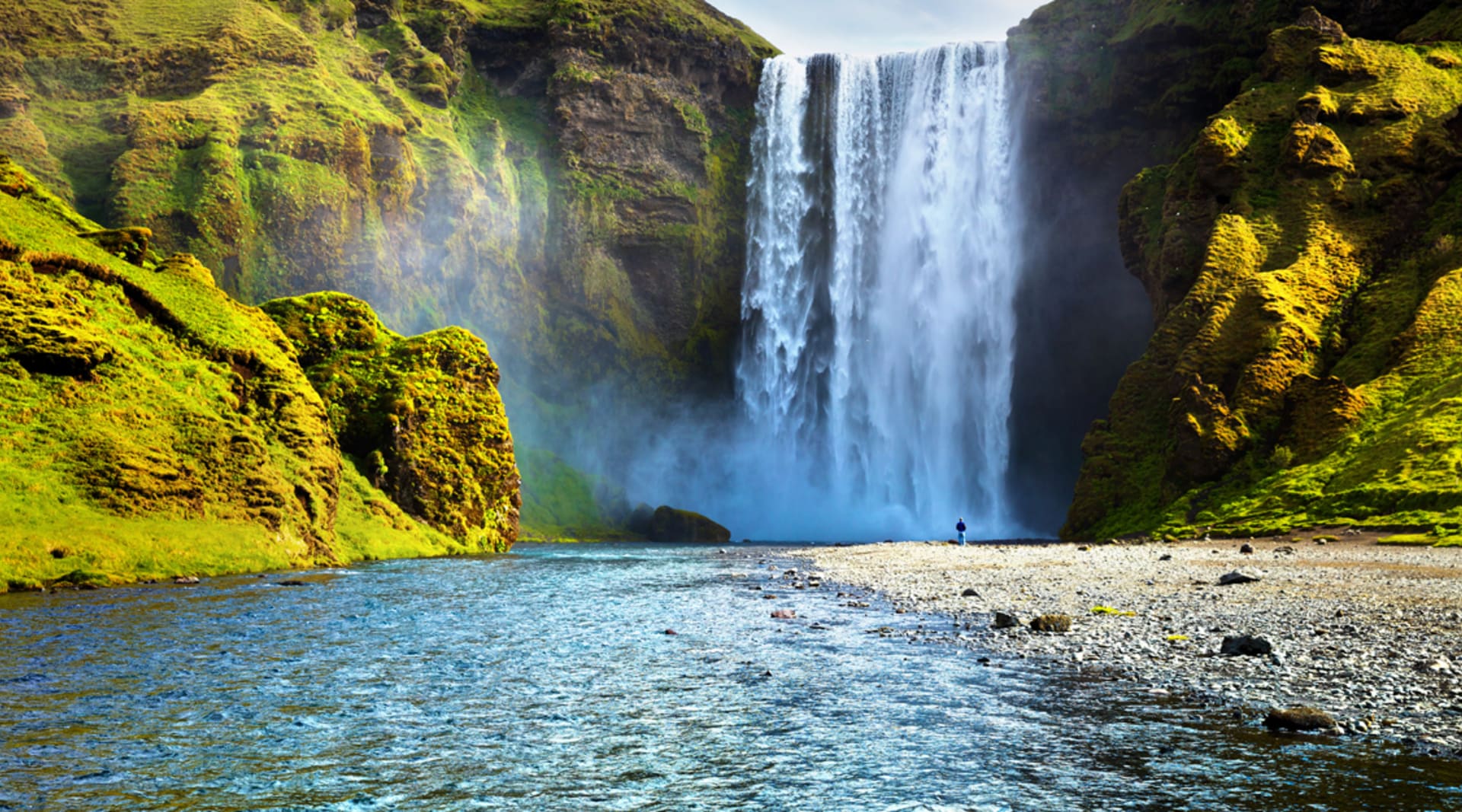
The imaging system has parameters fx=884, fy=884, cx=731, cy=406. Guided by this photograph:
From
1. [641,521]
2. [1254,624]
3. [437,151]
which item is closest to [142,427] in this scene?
[1254,624]

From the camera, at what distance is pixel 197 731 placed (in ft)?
31.1

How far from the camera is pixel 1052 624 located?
15188mm

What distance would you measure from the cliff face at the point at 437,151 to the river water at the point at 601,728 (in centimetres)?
6174

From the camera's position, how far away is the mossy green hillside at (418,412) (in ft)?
144

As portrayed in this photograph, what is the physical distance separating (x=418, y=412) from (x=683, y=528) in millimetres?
30949

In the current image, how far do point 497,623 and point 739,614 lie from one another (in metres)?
5.10

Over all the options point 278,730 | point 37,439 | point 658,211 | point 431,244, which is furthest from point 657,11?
point 278,730

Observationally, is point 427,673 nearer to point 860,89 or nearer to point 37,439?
point 37,439

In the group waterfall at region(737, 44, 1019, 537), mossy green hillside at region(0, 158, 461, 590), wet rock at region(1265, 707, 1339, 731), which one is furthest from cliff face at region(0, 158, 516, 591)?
waterfall at region(737, 44, 1019, 537)

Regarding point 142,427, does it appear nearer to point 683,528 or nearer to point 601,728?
point 601,728

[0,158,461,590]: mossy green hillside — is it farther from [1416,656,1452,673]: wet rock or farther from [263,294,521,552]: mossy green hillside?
[1416,656,1452,673]: wet rock

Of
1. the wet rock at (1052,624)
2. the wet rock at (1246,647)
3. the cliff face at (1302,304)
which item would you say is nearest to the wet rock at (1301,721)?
the wet rock at (1246,647)

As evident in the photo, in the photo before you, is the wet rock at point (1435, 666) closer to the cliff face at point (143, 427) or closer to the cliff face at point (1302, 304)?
the cliff face at point (1302, 304)

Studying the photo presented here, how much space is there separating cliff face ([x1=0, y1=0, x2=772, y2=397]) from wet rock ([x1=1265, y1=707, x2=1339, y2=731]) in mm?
72933
